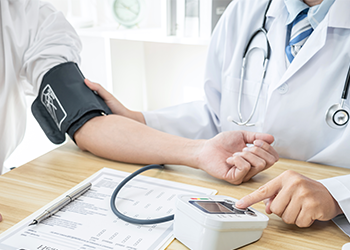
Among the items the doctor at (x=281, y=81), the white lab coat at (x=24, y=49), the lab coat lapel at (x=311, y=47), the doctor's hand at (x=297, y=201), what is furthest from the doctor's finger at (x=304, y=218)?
Result: the white lab coat at (x=24, y=49)

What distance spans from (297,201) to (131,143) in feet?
1.52

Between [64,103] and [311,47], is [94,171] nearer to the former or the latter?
[64,103]

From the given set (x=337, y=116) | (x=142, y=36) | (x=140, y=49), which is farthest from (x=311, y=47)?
(x=140, y=49)

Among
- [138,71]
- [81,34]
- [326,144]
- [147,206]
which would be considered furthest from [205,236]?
[138,71]

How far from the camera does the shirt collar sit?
0.94 meters

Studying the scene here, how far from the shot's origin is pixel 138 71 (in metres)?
2.53

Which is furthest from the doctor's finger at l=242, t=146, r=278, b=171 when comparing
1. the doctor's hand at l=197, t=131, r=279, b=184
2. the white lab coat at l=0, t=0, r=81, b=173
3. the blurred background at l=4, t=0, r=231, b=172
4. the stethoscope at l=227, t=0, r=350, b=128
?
the blurred background at l=4, t=0, r=231, b=172

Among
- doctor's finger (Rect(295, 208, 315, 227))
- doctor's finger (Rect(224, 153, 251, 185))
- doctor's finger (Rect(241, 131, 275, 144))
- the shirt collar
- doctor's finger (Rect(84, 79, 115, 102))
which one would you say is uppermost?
the shirt collar

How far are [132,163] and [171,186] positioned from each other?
0.56 ft

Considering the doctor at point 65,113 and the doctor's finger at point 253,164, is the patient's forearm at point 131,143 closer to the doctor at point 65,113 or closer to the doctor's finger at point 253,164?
the doctor at point 65,113

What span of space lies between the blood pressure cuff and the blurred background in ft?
3.51

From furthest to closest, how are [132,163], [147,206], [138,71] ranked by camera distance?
1. [138,71]
2. [132,163]
3. [147,206]

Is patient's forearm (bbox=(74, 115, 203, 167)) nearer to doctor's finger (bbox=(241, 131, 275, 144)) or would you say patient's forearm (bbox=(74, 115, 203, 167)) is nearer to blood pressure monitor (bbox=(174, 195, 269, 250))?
doctor's finger (bbox=(241, 131, 275, 144))

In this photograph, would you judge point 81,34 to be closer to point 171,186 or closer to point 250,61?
point 250,61
